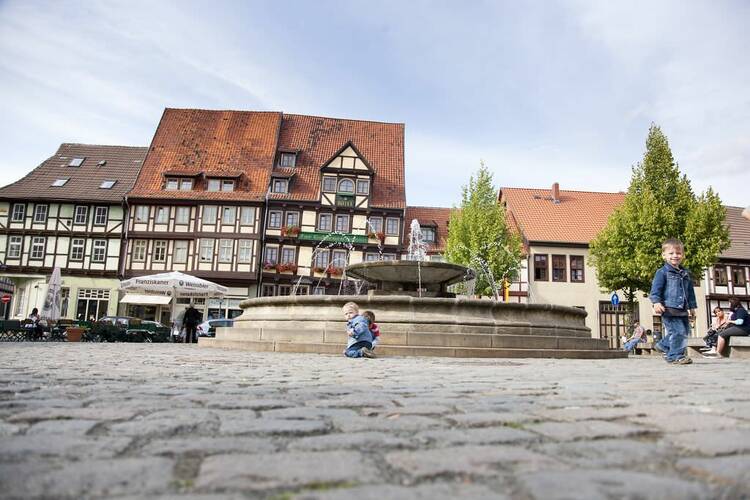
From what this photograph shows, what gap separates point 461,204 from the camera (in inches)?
1292

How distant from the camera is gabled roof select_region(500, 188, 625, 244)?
1495 inches

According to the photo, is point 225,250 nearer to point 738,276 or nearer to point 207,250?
point 207,250

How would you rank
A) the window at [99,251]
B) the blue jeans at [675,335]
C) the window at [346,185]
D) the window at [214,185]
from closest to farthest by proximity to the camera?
the blue jeans at [675,335] < the window at [99,251] < the window at [214,185] < the window at [346,185]

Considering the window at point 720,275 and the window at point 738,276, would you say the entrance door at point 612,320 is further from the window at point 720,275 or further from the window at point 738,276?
the window at point 738,276

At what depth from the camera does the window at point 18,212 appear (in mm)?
36312

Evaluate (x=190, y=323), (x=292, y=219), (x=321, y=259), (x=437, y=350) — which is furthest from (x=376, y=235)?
(x=437, y=350)

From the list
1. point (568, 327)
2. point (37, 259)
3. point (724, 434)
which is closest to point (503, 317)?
point (568, 327)

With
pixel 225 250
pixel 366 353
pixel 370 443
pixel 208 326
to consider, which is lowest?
pixel 370 443

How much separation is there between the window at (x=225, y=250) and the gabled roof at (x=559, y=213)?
57.5ft

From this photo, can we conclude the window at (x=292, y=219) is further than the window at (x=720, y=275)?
No

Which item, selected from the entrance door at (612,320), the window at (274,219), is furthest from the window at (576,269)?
the window at (274,219)

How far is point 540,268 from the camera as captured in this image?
123 feet

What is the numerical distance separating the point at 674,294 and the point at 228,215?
30.4 m

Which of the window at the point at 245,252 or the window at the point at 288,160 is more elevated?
the window at the point at 288,160
